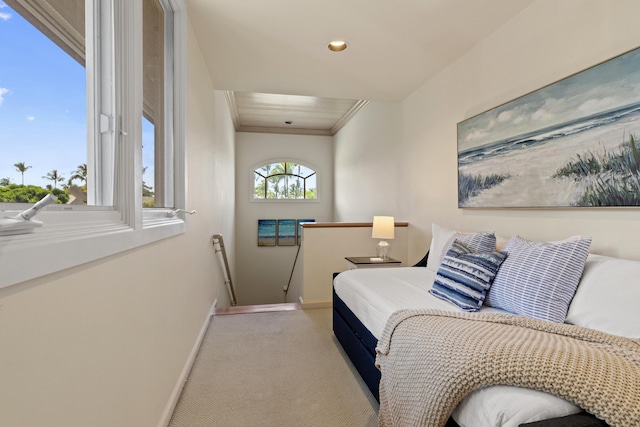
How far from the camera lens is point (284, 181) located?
6.56 m

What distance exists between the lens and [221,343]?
8.30ft

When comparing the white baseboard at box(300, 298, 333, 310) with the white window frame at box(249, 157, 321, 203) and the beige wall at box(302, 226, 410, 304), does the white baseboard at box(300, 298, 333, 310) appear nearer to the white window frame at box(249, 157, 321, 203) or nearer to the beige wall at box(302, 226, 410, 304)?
the beige wall at box(302, 226, 410, 304)

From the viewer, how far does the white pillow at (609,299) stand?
117 cm

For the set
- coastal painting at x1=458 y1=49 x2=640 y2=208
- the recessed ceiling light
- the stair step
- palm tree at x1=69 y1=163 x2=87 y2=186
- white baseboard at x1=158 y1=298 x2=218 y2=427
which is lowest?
the stair step

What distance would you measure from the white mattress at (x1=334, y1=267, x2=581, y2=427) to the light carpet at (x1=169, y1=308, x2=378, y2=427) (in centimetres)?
45

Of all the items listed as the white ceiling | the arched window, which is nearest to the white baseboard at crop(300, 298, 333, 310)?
the white ceiling

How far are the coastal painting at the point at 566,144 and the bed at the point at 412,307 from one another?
459 millimetres

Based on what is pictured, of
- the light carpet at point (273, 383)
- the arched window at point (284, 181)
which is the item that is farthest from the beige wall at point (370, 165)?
the light carpet at point (273, 383)

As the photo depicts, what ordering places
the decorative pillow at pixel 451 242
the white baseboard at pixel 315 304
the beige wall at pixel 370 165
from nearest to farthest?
the decorative pillow at pixel 451 242, the white baseboard at pixel 315 304, the beige wall at pixel 370 165

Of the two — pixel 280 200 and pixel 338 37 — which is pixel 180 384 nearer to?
pixel 338 37

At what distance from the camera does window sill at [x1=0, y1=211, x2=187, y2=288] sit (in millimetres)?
591

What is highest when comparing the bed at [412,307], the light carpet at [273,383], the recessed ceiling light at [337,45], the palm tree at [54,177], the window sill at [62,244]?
the recessed ceiling light at [337,45]

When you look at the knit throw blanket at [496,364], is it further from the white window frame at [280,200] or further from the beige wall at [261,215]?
the white window frame at [280,200]

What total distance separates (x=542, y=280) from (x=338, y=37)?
217 centimetres
